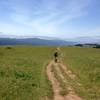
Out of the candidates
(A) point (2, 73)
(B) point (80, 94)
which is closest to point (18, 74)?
(A) point (2, 73)

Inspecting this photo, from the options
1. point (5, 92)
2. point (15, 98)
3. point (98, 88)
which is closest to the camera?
point (15, 98)

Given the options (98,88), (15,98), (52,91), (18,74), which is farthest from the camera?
(18,74)

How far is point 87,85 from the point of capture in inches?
748

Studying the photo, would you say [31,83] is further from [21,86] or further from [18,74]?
[18,74]

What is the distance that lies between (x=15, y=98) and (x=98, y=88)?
6.94m

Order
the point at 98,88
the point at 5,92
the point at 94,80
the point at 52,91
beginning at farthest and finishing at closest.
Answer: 1. the point at 94,80
2. the point at 98,88
3. the point at 52,91
4. the point at 5,92

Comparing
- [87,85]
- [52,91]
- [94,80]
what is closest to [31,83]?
[52,91]

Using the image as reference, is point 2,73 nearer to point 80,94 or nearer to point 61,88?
point 61,88

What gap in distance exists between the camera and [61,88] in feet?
56.3

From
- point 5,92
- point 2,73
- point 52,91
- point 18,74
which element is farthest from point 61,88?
point 2,73

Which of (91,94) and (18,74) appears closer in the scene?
(91,94)

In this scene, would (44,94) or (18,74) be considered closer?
(44,94)

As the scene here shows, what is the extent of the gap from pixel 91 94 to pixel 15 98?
199 inches

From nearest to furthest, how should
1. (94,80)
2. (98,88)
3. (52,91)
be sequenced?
(52,91)
(98,88)
(94,80)
